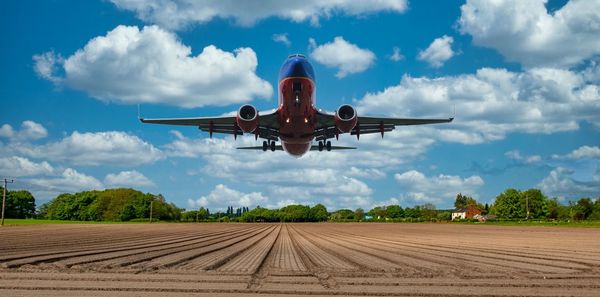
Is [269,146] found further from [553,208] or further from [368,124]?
[553,208]

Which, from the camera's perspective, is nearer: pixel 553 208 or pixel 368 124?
pixel 368 124

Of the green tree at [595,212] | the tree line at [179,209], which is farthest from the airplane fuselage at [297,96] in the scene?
the green tree at [595,212]

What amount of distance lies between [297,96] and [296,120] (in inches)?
115

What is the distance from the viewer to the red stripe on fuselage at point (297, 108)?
3453cm

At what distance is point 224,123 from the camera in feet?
140

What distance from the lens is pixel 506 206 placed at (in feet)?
455

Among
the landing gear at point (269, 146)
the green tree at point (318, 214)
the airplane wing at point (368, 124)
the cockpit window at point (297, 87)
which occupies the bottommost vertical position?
the green tree at point (318, 214)

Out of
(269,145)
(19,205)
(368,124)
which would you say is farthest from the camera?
(19,205)

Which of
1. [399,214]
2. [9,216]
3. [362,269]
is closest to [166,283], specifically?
[362,269]

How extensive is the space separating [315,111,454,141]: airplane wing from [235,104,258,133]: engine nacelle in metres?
6.02

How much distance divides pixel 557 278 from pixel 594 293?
71.7 inches

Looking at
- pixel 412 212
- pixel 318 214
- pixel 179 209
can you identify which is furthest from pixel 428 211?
pixel 179 209

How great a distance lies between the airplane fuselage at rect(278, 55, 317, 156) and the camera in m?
34.4

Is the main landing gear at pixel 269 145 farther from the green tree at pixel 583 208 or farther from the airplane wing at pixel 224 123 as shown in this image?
the green tree at pixel 583 208
